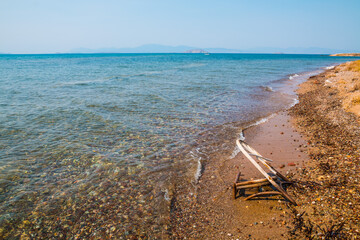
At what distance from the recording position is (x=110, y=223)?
6.36 m

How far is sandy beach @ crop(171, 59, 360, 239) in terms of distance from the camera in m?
5.67

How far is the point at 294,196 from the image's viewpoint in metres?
6.86

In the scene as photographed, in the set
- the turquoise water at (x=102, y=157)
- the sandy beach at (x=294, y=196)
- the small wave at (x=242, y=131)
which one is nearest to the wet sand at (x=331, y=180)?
the sandy beach at (x=294, y=196)

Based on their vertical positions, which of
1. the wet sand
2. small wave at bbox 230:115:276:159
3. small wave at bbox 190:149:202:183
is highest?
the wet sand

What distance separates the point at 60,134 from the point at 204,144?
945cm

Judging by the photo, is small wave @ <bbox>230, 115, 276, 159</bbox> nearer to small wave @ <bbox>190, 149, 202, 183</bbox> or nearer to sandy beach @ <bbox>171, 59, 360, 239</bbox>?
sandy beach @ <bbox>171, 59, 360, 239</bbox>

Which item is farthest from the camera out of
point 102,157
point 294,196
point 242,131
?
point 242,131

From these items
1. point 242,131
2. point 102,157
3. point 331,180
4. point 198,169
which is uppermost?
point 331,180

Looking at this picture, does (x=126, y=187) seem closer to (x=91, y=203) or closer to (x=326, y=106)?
(x=91, y=203)

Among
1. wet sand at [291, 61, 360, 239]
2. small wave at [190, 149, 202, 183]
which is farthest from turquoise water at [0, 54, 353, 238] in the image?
wet sand at [291, 61, 360, 239]

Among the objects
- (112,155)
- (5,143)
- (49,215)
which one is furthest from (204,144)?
(5,143)

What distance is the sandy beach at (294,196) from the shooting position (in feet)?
18.6

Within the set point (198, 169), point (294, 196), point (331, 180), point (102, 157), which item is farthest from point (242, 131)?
point (102, 157)

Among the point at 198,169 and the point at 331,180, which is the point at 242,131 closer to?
the point at 198,169
